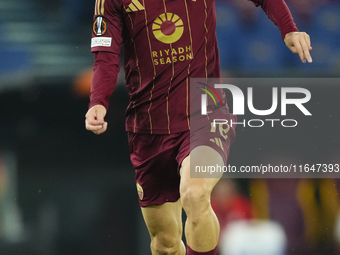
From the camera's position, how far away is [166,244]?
10.4 feet

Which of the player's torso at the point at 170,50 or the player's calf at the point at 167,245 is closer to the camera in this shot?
the player's torso at the point at 170,50

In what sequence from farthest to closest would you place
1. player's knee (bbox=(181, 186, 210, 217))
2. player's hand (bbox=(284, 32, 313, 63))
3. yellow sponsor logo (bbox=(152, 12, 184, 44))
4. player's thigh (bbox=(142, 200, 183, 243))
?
player's thigh (bbox=(142, 200, 183, 243))
yellow sponsor logo (bbox=(152, 12, 184, 44))
player's hand (bbox=(284, 32, 313, 63))
player's knee (bbox=(181, 186, 210, 217))

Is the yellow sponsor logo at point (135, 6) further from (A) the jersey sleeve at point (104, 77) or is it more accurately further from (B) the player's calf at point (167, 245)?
(B) the player's calf at point (167, 245)

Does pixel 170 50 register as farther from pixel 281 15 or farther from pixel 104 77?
pixel 281 15

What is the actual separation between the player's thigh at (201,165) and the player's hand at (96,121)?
1.49 feet

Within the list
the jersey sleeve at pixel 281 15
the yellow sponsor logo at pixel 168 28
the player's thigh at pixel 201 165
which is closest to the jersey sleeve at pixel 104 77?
the yellow sponsor logo at pixel 168 28

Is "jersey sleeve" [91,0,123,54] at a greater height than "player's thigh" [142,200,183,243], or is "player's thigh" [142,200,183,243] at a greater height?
"jersey sleeve" [91,0,123,54]

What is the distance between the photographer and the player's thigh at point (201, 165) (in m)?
2.42

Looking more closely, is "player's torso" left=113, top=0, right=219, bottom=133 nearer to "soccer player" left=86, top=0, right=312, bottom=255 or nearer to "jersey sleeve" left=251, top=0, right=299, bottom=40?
"soccer player" left=86, top=0, right=312, bottom=255

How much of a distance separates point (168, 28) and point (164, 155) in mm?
718

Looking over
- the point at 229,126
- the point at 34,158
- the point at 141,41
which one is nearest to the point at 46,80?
the point at 34,158

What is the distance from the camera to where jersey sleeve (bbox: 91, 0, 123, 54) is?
2.85 meters

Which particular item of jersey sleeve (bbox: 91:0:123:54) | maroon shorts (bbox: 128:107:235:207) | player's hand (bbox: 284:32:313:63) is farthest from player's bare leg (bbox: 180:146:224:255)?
jersey sleeve (bbox: 91:0:123:54)

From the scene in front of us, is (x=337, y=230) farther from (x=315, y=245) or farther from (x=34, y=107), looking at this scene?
(x=34, y=107)
